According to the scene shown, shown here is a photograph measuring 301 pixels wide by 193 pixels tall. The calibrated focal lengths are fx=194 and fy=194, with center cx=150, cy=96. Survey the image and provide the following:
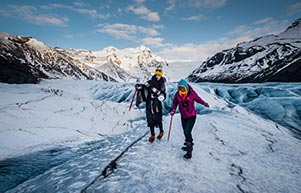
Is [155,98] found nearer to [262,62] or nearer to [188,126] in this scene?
[188,126]

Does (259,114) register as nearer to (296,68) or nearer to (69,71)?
(296,68)

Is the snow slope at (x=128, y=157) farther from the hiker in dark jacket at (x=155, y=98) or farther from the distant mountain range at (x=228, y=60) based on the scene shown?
the distant mountain range at (x=228, y=60)

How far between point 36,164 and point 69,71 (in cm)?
12843

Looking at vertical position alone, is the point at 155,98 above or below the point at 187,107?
above

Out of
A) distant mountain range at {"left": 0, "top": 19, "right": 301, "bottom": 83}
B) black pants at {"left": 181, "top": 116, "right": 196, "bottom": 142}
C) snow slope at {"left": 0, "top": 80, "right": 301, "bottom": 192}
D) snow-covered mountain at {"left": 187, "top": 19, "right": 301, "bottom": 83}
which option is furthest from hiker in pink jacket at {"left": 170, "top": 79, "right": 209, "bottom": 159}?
distant mountain range at {"left": 0, "top": 19, "right": 301, "bottom": 83}

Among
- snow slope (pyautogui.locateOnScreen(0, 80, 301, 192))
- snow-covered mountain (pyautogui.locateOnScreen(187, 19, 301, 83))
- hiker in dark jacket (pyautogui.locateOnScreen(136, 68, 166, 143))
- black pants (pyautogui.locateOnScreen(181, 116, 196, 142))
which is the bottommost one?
snow slope (pyautogui.locateOnScreen(0, 80, 301, 192))

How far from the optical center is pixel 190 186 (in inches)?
129

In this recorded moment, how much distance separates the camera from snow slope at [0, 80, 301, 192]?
3.46 meters

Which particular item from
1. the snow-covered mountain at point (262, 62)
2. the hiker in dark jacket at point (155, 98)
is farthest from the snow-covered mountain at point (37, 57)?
the hiker in dark jacket at point (155, 98)

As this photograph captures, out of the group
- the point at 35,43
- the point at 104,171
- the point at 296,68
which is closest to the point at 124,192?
the point at 104,171

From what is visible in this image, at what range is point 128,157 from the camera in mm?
4723

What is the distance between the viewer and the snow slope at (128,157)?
3457 mm

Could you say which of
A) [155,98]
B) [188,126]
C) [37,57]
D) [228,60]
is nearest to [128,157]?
[188,126]

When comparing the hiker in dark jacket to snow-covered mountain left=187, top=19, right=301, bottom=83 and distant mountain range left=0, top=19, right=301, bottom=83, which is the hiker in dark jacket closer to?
snow-covered mountain left=187, top=19, right=301, bottom=83
